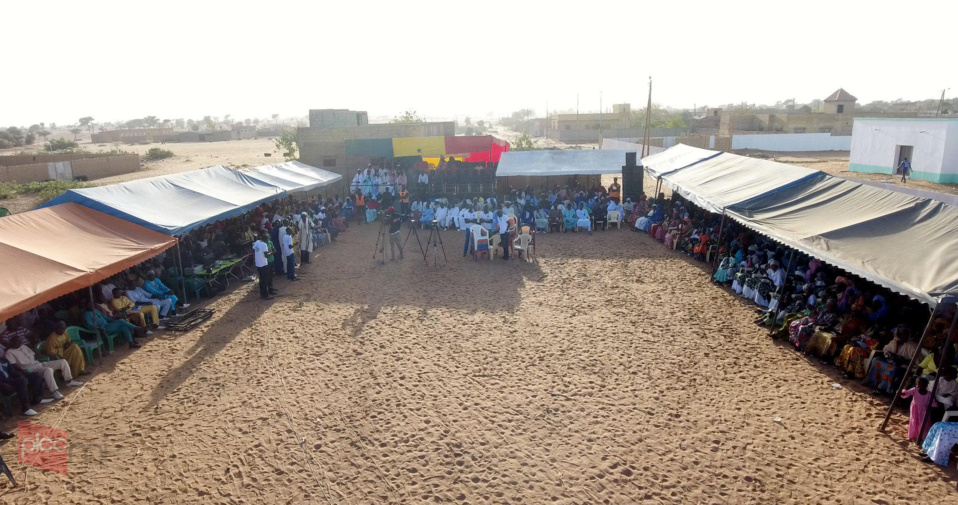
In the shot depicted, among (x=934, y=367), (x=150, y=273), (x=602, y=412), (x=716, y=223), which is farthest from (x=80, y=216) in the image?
(x=716, y=223)

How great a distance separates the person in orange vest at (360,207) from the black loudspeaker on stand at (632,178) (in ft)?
29.9

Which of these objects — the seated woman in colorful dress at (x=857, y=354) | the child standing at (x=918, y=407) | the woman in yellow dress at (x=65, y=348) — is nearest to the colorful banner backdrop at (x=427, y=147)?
the woman in yellow dress at (x=65, y=348)

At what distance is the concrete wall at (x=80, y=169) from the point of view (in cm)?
2773

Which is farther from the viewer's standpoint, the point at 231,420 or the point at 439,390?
the point at 439,390

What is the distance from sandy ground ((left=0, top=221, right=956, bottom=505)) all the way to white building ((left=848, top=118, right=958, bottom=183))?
73.9ft

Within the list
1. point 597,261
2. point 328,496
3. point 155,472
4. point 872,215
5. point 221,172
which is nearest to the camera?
point 328,496

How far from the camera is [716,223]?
14.7m

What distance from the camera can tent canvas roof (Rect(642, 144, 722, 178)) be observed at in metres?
17.5

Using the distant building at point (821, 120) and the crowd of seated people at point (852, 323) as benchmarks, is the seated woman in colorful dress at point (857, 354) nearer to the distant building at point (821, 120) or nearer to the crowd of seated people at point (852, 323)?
the crowd of seated people at point (852, 323)

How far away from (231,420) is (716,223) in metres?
12.4

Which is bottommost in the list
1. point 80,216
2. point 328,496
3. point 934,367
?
point 328,496

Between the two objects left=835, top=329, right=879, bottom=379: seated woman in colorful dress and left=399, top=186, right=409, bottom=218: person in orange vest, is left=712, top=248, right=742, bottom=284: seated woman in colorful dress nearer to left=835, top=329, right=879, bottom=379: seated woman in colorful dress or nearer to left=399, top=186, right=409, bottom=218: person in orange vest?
left=835, top=329, right=879, bottom=379: seated woman in colorful dress

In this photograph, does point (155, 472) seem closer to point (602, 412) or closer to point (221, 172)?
point (602, 412)

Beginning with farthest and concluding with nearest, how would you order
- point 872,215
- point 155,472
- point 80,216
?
point 80,216, point 872,215, point 155,472
